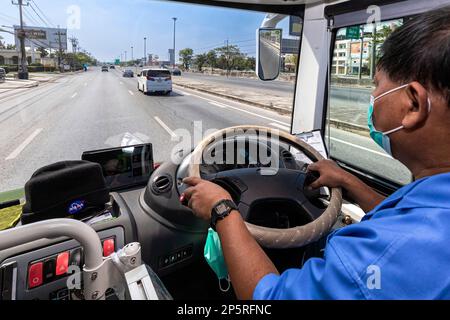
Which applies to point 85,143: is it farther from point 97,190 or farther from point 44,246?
point 44,246

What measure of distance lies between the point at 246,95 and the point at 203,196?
4.44m

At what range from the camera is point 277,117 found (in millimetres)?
4039

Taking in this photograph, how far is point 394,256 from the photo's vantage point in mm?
661

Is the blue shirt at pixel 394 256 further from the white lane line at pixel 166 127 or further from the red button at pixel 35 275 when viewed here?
the white lane line at pixel 166 127

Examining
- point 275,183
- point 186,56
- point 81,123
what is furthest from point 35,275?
point 186,56

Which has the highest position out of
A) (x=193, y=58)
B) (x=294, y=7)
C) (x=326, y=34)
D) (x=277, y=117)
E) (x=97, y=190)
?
(x=294, y=7)

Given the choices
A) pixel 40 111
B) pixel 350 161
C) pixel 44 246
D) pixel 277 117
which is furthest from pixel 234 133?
pixel 277 117

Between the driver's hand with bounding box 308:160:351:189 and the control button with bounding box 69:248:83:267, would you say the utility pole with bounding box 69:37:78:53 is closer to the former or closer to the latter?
the control button with bounding box 69:248:83:267

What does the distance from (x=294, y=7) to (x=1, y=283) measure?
289 cm

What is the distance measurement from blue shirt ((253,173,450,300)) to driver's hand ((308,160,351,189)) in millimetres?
805

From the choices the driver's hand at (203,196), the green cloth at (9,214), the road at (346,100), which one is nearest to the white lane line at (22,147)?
the green cloth at (9,214)

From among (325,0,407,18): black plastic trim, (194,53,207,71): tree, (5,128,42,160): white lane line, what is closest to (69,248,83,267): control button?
(5,128,42,160): white lane line

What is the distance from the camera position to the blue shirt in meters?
0.64

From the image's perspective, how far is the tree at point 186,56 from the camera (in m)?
2.28
